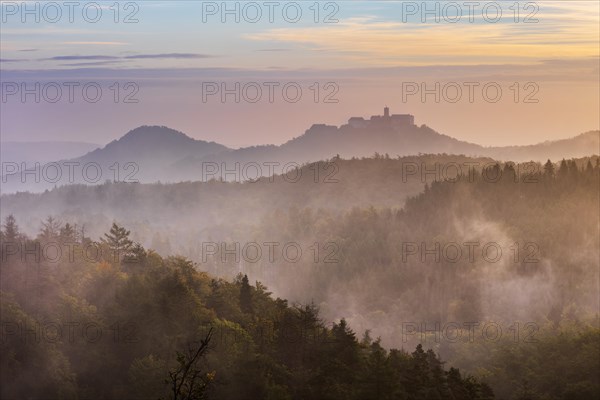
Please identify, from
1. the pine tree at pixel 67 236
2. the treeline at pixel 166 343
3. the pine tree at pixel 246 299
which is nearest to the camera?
the treeline at pixel 166 343

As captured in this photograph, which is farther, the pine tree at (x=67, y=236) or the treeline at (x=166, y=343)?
the pine tree at (x=67, y=236)

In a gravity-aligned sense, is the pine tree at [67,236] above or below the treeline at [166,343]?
above

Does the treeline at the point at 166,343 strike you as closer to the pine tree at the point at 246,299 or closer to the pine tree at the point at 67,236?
the pine tree at the point at 246,299

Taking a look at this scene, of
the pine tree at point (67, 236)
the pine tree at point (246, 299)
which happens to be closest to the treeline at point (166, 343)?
the pine tree at point (246, 299)

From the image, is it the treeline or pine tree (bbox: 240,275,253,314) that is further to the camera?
pine tree (bbox: 240,275,253,314)

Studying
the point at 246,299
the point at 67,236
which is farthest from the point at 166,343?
the point at 67,236

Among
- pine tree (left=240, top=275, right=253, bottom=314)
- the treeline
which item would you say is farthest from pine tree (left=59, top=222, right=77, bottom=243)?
pine tree (left=240, top=275, right=253, bottom=314)

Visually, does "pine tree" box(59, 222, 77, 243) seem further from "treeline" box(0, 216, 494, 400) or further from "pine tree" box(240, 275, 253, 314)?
"pine tree" box(240, 275, 253, 314)

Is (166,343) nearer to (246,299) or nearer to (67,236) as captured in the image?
(246,299)

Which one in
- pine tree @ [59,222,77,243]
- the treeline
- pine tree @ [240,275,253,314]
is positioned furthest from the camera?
pine tree @ [59,222,77,243]

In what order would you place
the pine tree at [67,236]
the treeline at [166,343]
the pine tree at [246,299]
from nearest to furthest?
the treeline at [166,343] → the pine tree at [246,299] → the pine tree at [67,236]
